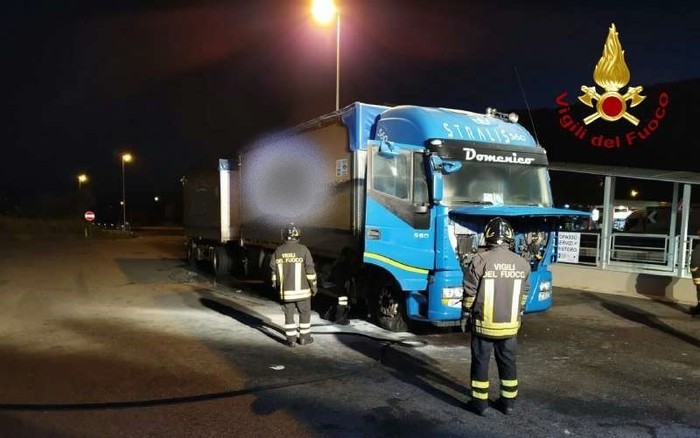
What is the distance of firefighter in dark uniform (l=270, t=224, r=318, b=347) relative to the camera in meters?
7.54

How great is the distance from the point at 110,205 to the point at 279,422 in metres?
150

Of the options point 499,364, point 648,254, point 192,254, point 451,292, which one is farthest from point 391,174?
point 192,254

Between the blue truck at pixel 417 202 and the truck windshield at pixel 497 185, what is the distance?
17mm

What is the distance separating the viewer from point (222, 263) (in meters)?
15.8

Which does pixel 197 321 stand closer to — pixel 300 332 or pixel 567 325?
pixel 300 332

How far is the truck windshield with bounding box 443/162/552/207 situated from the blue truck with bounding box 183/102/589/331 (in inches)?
0.7

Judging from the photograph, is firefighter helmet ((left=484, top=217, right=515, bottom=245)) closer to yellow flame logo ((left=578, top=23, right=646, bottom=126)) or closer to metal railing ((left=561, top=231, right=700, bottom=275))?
metal railing ((left=561, top=231, right=700, bottom=275))

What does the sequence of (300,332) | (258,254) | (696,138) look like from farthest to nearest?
(696,138) → (258,254) → (300,332)

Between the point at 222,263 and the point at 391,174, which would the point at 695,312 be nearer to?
the point at 391,174

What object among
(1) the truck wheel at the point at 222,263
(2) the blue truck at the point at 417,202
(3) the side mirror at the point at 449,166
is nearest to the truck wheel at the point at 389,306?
(2) the blue truck at the point at 417,202

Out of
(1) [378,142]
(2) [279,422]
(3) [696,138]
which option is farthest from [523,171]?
(3) [696,138]

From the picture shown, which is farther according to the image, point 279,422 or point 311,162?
point 311,162

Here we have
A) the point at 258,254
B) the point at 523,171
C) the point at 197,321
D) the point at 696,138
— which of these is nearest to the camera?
the point at 523,171

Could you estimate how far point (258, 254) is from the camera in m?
13.5
